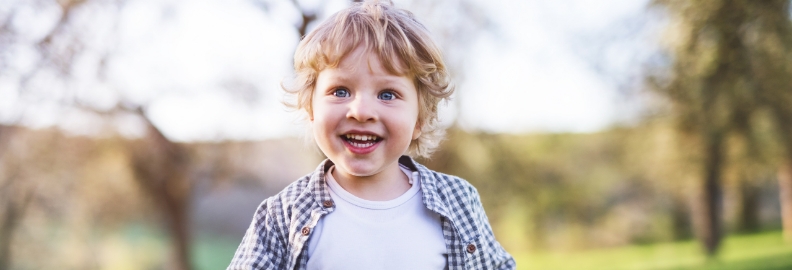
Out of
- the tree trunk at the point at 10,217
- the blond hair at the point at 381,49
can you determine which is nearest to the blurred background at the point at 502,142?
the tree trunk at the point at 10,217

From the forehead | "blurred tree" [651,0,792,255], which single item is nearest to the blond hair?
the forehead

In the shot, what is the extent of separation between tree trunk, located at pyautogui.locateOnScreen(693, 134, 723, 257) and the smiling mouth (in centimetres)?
781

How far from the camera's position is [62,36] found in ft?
19.6

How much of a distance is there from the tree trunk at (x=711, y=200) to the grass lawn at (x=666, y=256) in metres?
0.21

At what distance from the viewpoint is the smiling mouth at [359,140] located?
1510 mm

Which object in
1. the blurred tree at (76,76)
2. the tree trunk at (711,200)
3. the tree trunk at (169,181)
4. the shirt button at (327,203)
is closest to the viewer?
the shirt button at (327,203)

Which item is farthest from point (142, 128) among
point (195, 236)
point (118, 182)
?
point (195, 236)

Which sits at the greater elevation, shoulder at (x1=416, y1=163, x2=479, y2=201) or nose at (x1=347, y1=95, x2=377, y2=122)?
nose at (x1=347, y1=95, x2=377, y2=122)

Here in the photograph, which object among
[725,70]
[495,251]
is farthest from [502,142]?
[495,251]

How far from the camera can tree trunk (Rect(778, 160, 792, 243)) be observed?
888 centimetres

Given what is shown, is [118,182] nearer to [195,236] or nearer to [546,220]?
[195,236]

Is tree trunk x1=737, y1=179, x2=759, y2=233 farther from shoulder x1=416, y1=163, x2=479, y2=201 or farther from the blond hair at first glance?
the blond hair

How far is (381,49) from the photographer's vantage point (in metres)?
1.53

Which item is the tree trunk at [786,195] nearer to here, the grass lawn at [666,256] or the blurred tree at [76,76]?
the grass lawn at [666,256]
